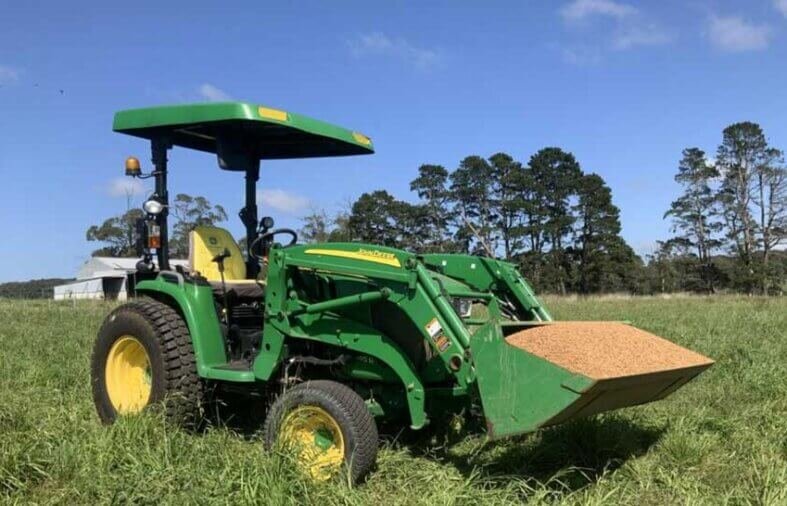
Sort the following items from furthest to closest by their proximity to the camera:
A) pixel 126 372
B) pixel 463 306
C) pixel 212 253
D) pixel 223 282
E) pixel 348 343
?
pixel 212 253 < pixel 126 372 < pixel 223 282 < pixel 463 306 < pixel 348 343

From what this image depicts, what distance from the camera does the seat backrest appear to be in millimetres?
5777

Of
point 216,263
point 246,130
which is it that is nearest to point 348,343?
point 216,263

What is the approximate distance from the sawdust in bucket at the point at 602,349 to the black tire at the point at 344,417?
984mm

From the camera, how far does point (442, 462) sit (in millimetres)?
4773

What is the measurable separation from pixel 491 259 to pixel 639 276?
175 ft

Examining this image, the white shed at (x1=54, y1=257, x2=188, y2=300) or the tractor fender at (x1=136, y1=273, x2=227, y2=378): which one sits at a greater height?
the white shed at (x1=54, y1=257, x2=188, y2=300)

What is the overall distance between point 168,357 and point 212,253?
1037mm

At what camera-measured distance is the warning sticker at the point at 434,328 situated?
4191mm

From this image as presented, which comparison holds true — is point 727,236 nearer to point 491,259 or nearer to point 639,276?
point 639,276

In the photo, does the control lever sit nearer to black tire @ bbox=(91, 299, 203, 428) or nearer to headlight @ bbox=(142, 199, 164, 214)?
black tire @ bbox=(91, 299, 203, 428)

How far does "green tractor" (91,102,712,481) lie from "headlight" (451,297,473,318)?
1cm

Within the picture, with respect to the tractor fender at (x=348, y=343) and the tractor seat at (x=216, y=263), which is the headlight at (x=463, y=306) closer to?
the tractor fender at (x=348, y=343)

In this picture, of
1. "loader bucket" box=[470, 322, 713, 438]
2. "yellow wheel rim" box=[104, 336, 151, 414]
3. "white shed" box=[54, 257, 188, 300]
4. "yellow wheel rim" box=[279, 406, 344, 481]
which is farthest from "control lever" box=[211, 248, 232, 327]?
"white shed" box=[54, 257, 188, 300]

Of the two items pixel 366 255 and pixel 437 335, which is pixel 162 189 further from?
pixel 437 335
